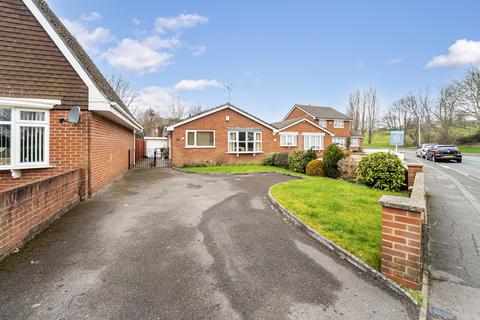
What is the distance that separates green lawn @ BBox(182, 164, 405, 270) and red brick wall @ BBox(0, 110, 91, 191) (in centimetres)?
622

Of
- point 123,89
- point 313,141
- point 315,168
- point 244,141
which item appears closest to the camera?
point 315,168

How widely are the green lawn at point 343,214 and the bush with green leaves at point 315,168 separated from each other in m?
4.18

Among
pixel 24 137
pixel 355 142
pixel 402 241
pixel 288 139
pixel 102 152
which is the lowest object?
pixel 402 241

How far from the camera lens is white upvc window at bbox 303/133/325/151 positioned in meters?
26.8

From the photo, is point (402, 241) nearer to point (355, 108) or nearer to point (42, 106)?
point (42, 106)

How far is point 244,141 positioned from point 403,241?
17.5 metres

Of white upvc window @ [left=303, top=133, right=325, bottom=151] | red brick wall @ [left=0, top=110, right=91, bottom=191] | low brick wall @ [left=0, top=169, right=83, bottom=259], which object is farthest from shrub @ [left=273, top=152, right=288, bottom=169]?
low brick wall @ [left=0, top=169, right=83, bottom=259]

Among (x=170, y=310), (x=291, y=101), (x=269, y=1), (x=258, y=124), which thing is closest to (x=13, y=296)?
(x=170, y=310)

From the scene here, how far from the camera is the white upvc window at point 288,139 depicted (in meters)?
23.7

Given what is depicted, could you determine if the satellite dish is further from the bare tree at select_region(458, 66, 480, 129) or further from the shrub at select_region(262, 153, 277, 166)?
the bare tree at select_region(458, 66, 480, 129)

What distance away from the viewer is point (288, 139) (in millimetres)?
24297

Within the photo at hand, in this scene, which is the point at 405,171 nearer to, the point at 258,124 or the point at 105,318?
the point at 105,318

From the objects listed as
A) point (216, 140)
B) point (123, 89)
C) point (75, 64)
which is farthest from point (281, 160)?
point (123, 89)

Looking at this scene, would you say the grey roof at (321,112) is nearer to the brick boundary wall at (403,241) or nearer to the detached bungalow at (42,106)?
the detached bungalow at (42,106)
